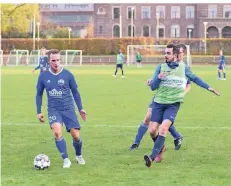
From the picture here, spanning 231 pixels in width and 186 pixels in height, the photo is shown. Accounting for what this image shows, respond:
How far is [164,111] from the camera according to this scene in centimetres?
1038

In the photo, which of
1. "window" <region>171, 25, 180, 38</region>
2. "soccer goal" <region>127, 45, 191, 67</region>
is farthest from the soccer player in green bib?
"window" <region>171, 25, 180, 38</region>

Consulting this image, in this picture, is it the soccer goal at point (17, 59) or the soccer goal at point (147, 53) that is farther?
the soccer goal at point (147, 53)

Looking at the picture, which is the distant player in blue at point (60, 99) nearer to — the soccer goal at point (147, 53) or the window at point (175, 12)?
the soccer goal at point (147, 53)

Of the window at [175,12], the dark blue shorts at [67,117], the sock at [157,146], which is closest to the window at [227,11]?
the window at [175,12]

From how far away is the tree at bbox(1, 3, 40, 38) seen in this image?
8288 cm

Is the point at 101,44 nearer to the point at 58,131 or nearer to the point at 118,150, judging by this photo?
the point at 118,150

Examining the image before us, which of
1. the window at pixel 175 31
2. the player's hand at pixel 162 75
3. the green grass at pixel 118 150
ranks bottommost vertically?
the green grass at pixel 118 150

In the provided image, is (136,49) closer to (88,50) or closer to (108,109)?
(88,50)

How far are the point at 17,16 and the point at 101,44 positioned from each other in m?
12.6

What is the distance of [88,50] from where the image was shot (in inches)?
3167

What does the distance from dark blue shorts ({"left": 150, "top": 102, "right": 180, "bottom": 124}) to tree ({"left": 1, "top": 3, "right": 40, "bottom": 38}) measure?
7322 cm

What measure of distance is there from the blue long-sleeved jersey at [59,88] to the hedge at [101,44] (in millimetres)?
69550

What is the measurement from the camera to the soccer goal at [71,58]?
70.8 meters

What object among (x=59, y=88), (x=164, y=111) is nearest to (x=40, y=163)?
(x=59, y=88)
